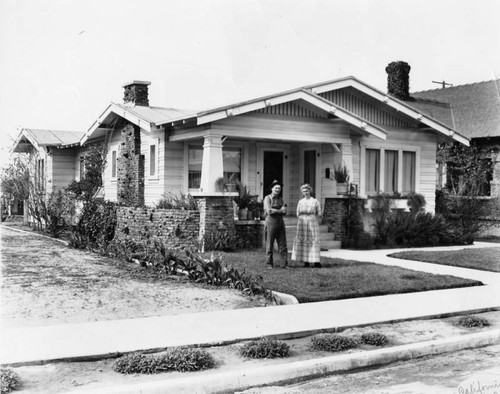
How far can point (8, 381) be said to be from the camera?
5910mm

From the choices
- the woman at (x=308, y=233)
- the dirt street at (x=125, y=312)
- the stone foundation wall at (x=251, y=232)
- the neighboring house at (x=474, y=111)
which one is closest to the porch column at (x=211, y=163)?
the stone foundation wall at (x=251, y=232)

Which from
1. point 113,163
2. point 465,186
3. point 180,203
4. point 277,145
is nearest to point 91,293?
point 180,203

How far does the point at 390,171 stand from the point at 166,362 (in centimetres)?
1576

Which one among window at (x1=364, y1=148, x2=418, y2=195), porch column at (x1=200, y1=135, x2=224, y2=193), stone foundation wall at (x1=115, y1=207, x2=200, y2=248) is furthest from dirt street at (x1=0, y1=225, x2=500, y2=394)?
window at (x1=364, y1=148, x2=418, y2=195)

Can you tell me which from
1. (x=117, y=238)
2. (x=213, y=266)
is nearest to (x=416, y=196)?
(x=117, y=238)

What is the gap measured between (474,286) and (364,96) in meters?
9.91

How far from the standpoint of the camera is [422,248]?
1906 cm

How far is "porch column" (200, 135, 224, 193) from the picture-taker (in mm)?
16484

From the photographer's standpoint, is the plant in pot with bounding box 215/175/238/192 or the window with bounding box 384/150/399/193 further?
the window with bounding box 384/150/399/193

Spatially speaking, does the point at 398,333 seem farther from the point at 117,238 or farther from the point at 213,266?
the point at 117,238

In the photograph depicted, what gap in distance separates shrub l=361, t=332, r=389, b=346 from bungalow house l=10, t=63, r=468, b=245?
8.74 meters

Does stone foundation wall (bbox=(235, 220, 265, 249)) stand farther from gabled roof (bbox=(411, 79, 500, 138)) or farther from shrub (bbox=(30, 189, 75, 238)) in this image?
gabled roof (bbox=(411, 79, 500, 138))

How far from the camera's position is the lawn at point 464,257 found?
14.7 meters

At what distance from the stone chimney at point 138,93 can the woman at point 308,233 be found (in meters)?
10.7
